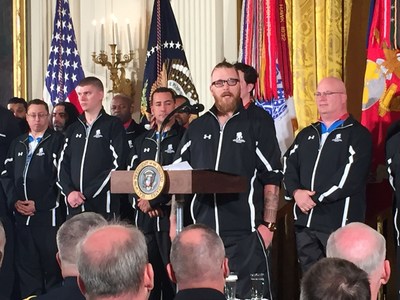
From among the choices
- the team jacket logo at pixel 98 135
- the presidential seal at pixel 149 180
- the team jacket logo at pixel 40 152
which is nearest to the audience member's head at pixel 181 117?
the team jacket logo at pixel 98 135

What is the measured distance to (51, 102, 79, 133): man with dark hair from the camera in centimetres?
794

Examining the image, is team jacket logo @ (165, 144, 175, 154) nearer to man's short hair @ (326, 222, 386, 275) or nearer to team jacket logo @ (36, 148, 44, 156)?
team jacket logo @ (36, 148, 44, 156)

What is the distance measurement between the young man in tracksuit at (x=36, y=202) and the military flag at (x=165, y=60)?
111cm

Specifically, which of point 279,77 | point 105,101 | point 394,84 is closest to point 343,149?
point 394,84

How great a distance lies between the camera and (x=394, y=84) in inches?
242

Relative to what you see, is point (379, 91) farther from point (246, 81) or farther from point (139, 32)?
point (139, 32)

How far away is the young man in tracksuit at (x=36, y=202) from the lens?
23.4ft

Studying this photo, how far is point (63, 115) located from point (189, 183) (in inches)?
134

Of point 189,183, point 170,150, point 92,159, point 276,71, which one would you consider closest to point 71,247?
point 189,183

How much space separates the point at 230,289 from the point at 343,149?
182cm

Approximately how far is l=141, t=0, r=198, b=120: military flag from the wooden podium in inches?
112

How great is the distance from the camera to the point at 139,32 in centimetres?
935

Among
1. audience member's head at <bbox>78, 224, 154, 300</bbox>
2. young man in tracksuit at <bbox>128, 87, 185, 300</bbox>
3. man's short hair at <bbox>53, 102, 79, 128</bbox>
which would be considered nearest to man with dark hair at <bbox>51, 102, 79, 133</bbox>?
man's short hair at <bbox>53, 102, 79, 128</bbox>

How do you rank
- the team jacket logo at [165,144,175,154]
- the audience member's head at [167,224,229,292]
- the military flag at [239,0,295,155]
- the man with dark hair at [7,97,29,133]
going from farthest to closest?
1. the man with dark hair at [7,97,29,133]
2. the military flag at [239,0,295,155]
3. the team jacket logo at [165,144,175,154]
4. the audience member's head at [167,224,229,292]
